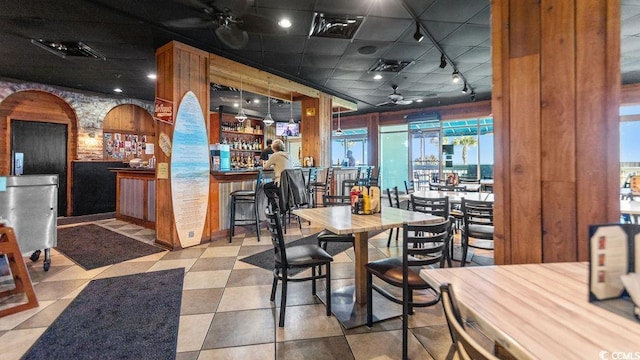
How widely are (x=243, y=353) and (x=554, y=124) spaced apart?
2244 mm

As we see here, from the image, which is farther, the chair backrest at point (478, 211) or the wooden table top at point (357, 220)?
the chair backrest at point (478, 211)

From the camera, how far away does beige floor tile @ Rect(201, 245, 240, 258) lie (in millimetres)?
4109

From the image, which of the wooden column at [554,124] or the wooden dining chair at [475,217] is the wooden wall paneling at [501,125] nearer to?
the wooden column at [554,124]

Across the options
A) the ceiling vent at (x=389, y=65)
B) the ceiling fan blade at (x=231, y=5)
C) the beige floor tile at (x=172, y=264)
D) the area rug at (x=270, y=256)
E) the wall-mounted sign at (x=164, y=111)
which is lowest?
the beige floor tile at (x=172, y=264)

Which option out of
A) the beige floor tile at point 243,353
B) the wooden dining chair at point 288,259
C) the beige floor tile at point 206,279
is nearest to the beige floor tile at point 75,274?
the beige floor tile at point 206,279

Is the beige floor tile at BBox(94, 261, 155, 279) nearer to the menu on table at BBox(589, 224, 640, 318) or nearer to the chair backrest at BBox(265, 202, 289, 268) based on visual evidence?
the chair backrest at BBox(265, 202, 289, 268)

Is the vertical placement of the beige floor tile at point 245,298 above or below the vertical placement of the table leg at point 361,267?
below

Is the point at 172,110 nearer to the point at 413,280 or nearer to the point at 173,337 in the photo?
the point at 173,337

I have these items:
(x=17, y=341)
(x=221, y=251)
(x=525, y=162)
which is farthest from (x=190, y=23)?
(x=525, y=162)

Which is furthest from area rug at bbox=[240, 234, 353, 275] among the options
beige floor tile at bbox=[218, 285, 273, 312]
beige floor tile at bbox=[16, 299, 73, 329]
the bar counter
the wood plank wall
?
the wood plank wall

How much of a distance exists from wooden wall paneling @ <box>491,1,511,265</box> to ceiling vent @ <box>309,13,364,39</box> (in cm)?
266

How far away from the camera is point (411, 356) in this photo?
1945mm

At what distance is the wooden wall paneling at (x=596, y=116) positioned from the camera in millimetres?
Result: 1271

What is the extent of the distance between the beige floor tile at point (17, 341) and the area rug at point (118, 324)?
48mm
